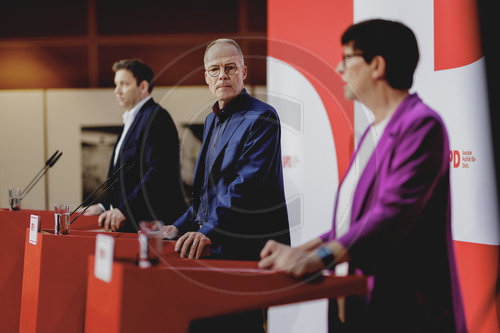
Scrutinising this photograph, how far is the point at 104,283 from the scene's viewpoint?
3.60ft

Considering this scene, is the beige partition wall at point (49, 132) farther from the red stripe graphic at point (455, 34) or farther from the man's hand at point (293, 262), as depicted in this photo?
the man's hand at point (293, 262)

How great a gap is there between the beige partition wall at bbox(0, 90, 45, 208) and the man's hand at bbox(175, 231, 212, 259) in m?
3.48

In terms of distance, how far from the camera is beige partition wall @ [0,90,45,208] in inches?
177

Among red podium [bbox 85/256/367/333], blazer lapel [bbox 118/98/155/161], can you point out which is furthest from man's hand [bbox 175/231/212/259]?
blazer lapel [bbox 118/98/155/161]

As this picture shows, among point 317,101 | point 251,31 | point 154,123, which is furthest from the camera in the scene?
point 251,31

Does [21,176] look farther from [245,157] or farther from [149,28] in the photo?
[245,157]

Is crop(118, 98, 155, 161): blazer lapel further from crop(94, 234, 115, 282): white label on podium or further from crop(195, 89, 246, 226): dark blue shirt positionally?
crop(94, 234, 115, 282): white label on podium

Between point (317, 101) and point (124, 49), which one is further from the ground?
point (124, 49)

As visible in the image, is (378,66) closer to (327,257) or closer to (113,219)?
Answer: (327,257)

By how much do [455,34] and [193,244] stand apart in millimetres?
1111

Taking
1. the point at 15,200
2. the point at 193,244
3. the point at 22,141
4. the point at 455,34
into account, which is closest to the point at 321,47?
the point at 455,34

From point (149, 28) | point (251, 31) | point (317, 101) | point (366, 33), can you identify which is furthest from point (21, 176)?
point (366, 33)

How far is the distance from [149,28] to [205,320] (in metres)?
3.89

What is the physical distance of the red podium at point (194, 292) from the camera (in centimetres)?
102
